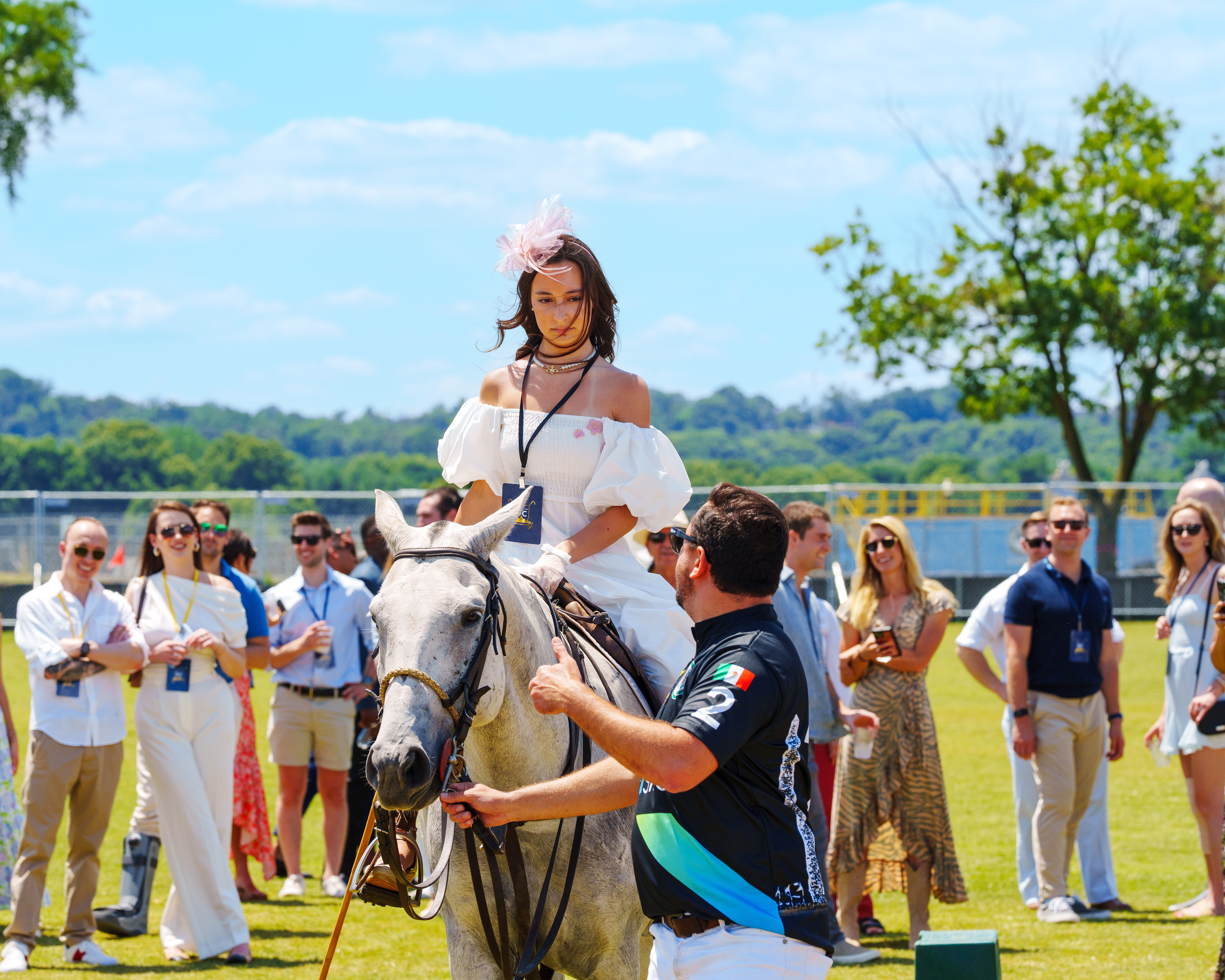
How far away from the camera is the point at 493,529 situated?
3514 millimetres

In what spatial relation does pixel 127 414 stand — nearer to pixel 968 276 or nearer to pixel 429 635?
pixel 968 276

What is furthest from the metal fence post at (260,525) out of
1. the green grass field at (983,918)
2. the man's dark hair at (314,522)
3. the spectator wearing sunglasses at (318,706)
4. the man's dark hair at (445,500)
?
the man's dark hair at (445,500)

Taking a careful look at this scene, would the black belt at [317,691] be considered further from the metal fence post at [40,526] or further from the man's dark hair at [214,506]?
the metal fence post at [40,526]

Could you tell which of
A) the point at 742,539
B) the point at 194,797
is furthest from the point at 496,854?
the point at 194,797

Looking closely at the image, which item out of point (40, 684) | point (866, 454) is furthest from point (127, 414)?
point (40, 684)

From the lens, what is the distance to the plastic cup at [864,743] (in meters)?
7.47

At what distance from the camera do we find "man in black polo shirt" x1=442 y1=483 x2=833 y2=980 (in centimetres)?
300

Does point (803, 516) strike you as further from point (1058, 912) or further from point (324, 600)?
point (324, 600)

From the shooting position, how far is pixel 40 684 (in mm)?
7320

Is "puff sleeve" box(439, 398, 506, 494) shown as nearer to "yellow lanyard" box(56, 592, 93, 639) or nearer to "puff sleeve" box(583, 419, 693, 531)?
"puff sleeve" box(583, 419, 693, 531)

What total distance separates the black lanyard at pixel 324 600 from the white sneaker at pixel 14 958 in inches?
114

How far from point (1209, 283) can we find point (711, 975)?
1364 inches

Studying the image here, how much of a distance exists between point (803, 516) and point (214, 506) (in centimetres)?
389

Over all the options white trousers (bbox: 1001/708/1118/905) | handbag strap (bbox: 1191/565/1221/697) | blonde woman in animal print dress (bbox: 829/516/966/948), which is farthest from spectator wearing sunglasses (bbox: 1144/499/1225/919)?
blonde woman in animal print dress (bbox: 829/516/966/948)
